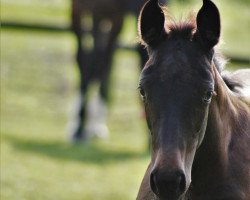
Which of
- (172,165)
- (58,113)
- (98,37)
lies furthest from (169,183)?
(58,113)

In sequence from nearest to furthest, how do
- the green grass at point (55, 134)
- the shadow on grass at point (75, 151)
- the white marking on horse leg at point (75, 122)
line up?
the green grass at point (55, 134)
the shadow on grass at point (75, 151)
the white marking on horse leg at point (75, 122)

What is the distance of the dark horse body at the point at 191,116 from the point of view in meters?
5.14

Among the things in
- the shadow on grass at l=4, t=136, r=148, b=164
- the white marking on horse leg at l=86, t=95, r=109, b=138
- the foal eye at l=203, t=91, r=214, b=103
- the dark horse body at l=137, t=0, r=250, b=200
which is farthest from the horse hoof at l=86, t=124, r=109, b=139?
the foal eye at l=203, t=91, r=214, b=103

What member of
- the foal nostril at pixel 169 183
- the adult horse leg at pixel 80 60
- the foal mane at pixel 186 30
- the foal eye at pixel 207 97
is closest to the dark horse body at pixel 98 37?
the adult horse leg at pixel 80 60

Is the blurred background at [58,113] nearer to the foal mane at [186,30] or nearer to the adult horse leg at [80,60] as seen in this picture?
the foal mane at [186,30]

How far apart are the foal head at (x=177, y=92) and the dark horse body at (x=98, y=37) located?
9.13 meters

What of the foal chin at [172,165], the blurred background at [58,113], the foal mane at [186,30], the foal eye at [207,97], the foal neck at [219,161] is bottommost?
the blurred background at [58,113]

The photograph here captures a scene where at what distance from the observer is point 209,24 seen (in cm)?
559

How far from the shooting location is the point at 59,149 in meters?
13.6

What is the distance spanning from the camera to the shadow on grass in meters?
13.1

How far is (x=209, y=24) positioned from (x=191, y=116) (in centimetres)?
64

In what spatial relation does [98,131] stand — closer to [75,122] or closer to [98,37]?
[75,122]

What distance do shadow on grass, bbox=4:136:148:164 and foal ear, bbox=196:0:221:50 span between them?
7.37 m

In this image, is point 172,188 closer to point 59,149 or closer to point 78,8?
point 59,149
